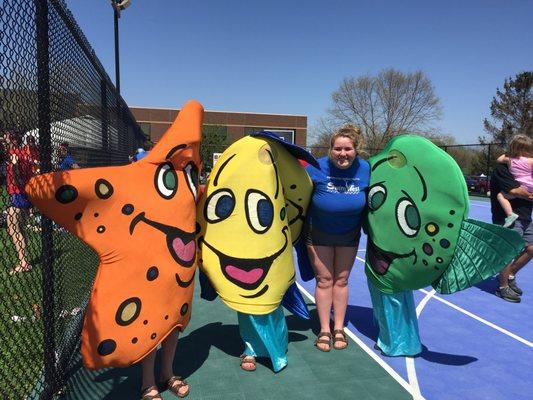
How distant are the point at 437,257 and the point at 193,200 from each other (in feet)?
7.01

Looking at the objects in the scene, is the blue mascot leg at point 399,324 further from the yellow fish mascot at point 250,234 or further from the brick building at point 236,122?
the brick building at point 236,122

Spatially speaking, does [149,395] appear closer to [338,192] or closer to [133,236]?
[133,236]

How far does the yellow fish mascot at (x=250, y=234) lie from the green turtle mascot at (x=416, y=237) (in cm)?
92

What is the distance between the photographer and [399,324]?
13.1 feet

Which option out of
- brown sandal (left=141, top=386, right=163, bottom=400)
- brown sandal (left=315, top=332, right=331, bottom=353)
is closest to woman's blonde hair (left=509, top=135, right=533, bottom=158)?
brown sandal (left=315, top=332, right=331, bottom=353)

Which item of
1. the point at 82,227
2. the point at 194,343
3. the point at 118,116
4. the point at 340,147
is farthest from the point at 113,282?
the point at 118,116

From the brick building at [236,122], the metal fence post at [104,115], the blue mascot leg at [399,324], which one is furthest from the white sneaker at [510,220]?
the brick building at [236,122]

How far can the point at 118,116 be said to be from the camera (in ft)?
23.8

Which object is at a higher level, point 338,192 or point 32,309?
point 338,192

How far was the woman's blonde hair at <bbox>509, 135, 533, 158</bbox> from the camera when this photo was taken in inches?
218

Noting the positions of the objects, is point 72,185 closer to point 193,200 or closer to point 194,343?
point 193,200

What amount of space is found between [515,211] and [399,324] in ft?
9.46

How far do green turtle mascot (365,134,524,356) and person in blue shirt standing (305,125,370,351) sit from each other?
16 centimetres

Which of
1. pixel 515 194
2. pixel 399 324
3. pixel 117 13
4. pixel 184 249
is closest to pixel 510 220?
pixel 515 194
